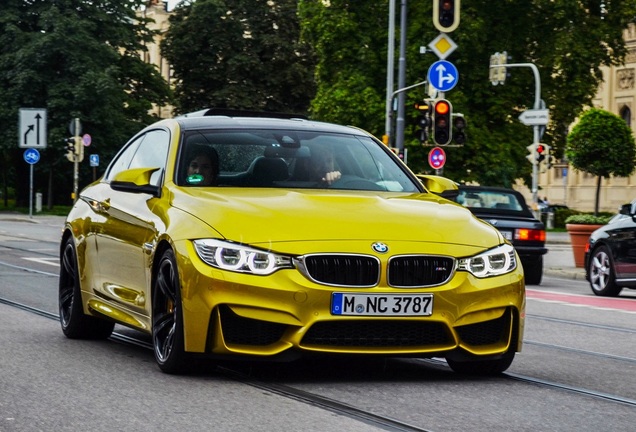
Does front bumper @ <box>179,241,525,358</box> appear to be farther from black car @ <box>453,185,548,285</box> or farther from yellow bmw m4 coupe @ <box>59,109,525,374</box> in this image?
black car @ <box>453,185,548,285</box>

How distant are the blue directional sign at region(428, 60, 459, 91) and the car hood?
774 inches

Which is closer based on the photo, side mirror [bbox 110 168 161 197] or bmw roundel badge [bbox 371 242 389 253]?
bmw roundel badge [bbox 371 242 389 253]

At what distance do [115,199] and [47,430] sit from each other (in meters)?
3.69

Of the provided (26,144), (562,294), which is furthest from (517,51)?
(562,294)

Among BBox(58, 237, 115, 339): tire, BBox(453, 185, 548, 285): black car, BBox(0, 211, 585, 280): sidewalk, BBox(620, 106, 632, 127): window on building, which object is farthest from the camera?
BBox(620, 106, 632, 127): window on building

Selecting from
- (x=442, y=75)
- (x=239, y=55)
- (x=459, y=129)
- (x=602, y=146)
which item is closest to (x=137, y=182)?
(x=442, y=75)

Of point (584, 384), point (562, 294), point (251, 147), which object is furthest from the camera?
point (562, 294)

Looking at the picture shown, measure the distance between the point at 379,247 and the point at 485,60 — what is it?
43.4 m

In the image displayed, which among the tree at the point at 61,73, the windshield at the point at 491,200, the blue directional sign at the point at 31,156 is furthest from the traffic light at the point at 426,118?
the tree at the point at 61,73

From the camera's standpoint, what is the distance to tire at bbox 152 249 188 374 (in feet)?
25.3

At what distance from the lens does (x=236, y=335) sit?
24.7 feet

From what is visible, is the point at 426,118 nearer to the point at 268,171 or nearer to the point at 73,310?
the point at 73,310

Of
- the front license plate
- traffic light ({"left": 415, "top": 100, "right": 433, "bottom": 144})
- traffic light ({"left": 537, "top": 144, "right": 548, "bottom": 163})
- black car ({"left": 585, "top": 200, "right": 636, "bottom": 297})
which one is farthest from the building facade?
the front license plate

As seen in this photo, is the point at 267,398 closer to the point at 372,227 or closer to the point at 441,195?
the point at 372,227
